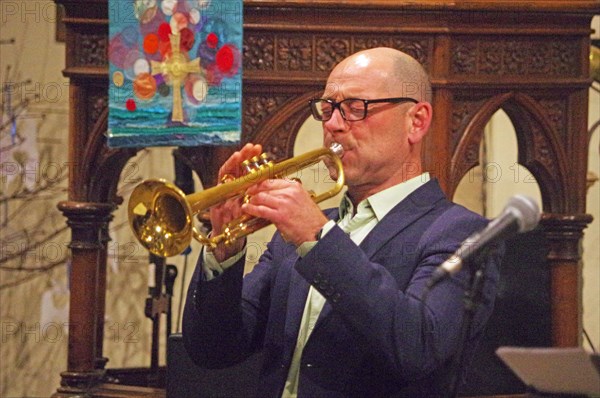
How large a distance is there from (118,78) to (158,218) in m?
1.16

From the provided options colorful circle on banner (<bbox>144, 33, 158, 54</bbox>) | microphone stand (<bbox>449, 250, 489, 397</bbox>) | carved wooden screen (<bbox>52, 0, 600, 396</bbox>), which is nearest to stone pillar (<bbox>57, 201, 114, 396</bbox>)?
carved wooden screen (<bbox>52, 0, 600, 396</bbox>)

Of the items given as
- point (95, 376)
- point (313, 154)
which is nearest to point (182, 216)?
point (313, 154)

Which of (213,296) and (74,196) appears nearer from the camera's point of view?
(213,296)

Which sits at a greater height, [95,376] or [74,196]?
[74,196]

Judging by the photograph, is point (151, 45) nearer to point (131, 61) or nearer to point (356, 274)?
point (131, 61)

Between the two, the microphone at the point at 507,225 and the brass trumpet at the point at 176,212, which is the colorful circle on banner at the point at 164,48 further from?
the microphone at the point at 507,225

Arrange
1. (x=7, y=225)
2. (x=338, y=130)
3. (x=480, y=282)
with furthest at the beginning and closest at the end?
(x=7, y=225)
(x=338, y=130)
(x=480, y=282)

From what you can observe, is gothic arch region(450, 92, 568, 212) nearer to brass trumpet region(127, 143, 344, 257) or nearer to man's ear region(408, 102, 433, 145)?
man's ear region(408, 102, 433, 145)

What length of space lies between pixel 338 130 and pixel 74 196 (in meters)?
1.45

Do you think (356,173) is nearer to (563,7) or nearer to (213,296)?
(213,296)

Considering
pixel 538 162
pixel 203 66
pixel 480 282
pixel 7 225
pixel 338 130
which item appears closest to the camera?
pixel 480 282

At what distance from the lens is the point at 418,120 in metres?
2.82

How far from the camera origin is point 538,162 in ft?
12.7

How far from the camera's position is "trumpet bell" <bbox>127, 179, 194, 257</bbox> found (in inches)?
102
